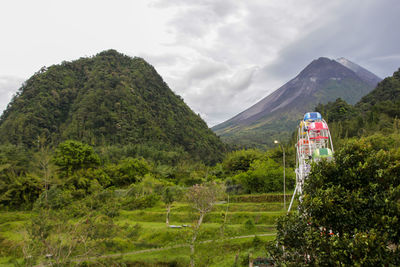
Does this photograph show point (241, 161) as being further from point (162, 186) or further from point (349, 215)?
point (349, 215)

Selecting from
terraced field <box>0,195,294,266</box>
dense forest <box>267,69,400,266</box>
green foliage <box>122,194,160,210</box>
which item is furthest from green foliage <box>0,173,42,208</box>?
dense forest <box>267,69,400,266</box>

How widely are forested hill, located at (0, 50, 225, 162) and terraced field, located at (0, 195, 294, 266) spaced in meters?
35.3

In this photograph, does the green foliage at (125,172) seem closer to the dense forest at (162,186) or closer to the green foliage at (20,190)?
the dense forest at (162,186)

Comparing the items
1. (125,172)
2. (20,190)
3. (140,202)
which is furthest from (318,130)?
(20,190)

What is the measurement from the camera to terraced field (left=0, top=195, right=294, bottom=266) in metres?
14.1

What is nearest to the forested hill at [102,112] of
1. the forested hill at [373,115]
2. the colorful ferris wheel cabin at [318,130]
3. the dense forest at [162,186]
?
the dense forest at [162,186]

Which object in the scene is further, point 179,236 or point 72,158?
point 72,158

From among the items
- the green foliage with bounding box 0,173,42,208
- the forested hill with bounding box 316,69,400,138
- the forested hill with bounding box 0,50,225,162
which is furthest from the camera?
the forested hill with bounding box 0,50,225,162

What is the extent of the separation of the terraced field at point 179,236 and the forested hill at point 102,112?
3527cm

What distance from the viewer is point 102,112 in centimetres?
6128

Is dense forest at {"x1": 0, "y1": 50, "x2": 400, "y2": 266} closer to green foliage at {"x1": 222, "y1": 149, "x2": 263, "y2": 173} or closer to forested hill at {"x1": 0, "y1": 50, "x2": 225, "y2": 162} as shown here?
green foliage at {"x1": 222, "y1": 149, "x2": 263, "y2": 173}

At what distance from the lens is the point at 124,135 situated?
2261 inches

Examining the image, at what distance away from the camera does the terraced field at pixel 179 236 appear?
14148mm

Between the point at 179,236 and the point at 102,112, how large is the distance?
5323cm
